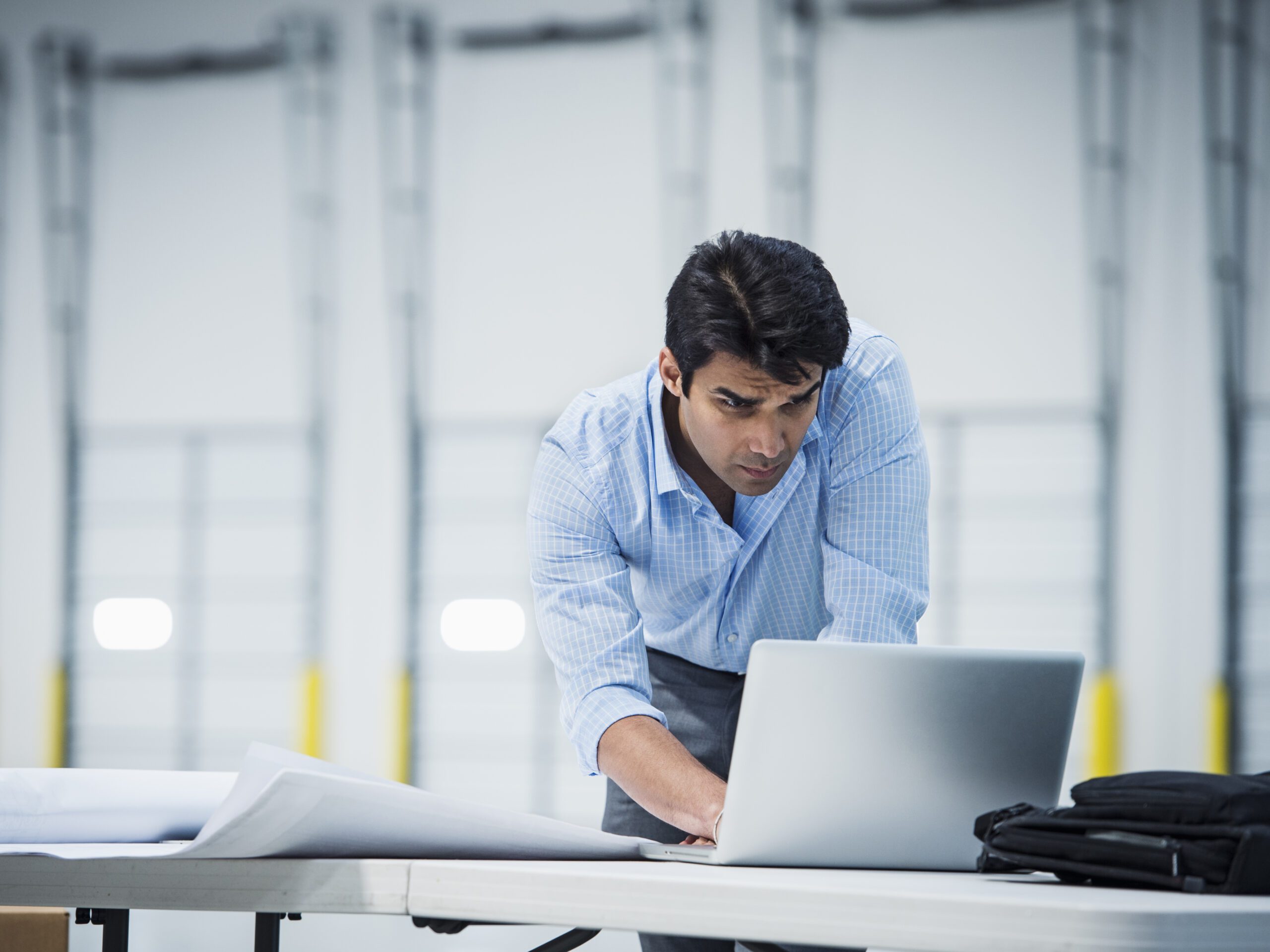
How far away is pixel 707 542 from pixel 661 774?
45 centimetres

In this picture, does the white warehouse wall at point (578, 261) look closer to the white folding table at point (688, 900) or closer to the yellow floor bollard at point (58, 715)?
the yellow floor bollard at point (58, 715)

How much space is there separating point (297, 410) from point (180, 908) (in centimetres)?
458

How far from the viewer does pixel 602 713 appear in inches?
49.1

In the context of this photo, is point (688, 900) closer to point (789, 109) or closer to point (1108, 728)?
point (1108, 728)

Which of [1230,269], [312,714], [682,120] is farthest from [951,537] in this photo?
[312,714]

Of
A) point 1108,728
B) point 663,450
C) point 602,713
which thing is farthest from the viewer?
point 1108,728

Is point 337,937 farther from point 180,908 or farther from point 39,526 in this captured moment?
point 180,908

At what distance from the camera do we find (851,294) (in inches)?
191

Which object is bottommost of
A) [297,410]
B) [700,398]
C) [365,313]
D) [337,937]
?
[337,937]

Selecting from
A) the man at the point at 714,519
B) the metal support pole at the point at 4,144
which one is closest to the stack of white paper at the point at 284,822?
the man at the point at 714,519

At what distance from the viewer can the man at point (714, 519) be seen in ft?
4.12


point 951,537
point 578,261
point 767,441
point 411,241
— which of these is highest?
point 411,241

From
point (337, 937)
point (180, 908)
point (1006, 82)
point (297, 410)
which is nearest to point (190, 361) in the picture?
point (297, 410)

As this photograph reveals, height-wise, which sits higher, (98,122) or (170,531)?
(98,122)
